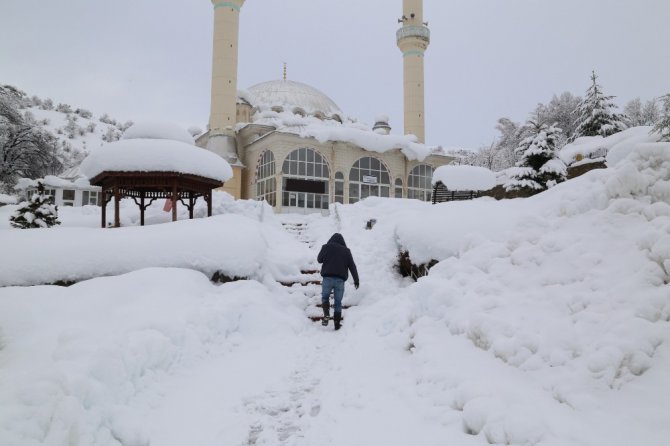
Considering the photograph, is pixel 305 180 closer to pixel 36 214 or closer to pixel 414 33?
pixel 36 214

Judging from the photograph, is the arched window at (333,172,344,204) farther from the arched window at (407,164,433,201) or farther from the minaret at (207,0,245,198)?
the minaret at (207,0,245,198)

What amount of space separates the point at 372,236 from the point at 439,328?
26.0 ft

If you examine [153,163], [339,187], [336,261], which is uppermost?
[339,187]

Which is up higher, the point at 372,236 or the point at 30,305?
the point at 372,236

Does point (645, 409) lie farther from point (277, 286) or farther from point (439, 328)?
point (277, 286)

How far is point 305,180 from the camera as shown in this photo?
87.5 ft

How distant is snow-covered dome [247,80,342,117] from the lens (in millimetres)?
35969

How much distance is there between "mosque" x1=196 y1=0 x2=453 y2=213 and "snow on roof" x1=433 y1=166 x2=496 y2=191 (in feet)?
33.1

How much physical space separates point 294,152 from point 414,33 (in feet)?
61.1

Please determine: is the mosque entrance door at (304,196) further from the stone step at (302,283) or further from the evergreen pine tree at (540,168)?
the stone step at (302,283)

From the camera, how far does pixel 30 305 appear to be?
5.14 metres

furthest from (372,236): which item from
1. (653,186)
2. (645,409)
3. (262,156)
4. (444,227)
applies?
(262,156)

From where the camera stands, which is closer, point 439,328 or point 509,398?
point 509,398

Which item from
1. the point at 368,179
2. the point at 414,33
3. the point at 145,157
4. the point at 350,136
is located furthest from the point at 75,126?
the point at 145,157
